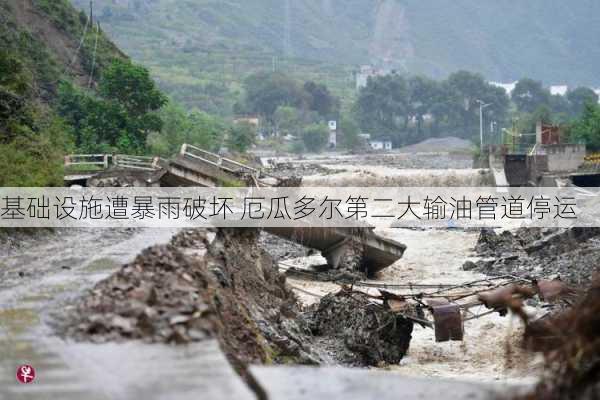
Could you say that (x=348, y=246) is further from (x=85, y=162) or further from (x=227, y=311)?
(x=227, y=311)

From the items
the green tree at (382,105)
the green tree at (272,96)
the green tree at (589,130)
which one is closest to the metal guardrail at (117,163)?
the green tree at (589,130)

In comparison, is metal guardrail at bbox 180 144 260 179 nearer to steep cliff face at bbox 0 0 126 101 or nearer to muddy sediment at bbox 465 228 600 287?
muddy sediment at bbox 465 228 600 287

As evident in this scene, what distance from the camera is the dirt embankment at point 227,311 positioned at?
34.4 ft

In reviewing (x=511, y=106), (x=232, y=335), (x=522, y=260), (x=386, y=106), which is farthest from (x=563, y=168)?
(x=511, y=106)

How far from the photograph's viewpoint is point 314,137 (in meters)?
151

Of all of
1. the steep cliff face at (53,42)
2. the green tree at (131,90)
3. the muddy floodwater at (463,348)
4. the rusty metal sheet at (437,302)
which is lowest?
the muddy floodwater at (463,348)

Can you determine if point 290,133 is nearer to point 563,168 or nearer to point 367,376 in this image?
point 563,168

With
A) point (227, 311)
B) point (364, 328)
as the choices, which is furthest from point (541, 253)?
point (227, 311)

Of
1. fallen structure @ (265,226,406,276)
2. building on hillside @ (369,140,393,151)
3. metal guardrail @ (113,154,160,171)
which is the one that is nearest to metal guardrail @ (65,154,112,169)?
metal guardrail @ (113,154,160,171)

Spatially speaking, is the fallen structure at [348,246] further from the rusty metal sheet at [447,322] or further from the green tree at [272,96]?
the green tree at [272,96]

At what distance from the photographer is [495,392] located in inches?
314

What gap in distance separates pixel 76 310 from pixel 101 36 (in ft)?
202

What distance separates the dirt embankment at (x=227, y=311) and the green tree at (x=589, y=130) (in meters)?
49.6

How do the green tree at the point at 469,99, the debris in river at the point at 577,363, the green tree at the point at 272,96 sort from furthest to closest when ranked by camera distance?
the green tree at the point at 469,99
the green tree at the point at 272,96
the debris in river at the point at 577,363
